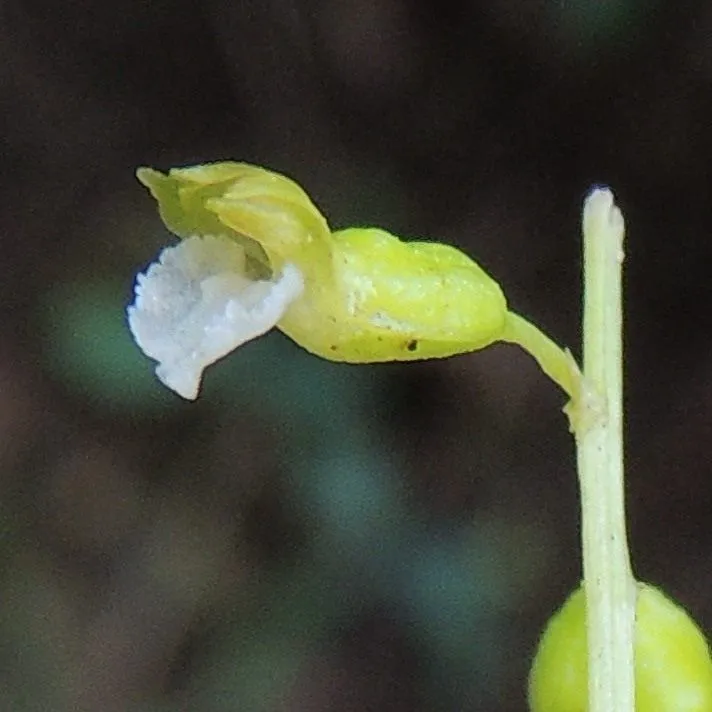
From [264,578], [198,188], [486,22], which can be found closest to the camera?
[198,188]

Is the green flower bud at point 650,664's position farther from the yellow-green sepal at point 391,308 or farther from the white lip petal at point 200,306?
the white lip petal at point 200,306

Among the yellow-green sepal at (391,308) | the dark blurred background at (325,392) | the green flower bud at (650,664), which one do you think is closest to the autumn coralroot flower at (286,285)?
the yellow-green sepal at (391,308)

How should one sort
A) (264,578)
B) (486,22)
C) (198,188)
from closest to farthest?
(198,188) < (486,22) < (264,578)

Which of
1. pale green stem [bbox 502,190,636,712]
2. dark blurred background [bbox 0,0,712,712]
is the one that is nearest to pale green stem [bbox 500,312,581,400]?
pale green stem [bbox 502,190,636,712]

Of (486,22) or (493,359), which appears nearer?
(486,22)

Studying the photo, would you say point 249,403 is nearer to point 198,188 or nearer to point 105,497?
point 105,497

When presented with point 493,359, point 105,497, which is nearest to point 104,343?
point 105,497

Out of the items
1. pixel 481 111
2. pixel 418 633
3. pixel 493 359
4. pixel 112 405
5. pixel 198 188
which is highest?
pixel 481 111

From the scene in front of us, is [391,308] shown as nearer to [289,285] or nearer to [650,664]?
[289,285]
